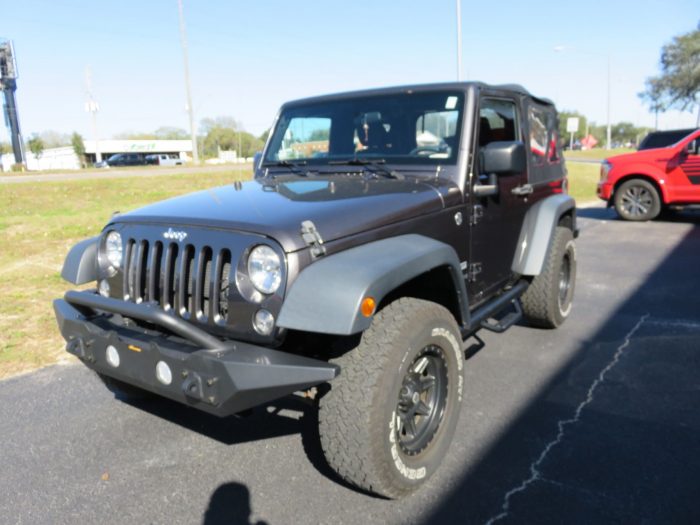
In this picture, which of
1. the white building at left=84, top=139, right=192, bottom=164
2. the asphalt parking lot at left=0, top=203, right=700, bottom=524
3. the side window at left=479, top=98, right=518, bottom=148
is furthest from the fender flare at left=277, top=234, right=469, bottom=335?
the white building at left=84, top=139, right=192, bottom=164

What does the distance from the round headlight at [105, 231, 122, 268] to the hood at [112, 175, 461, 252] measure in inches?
3.7

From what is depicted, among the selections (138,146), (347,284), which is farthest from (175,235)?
(138,146)

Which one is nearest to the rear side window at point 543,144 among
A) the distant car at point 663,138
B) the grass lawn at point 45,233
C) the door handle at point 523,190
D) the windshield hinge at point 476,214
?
the door handle at point 523,190

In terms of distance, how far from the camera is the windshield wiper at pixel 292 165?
3792 mm

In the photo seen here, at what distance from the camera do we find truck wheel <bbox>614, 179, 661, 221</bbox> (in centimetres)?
1100

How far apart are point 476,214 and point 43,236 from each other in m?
8.97

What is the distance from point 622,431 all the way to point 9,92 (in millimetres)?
58999

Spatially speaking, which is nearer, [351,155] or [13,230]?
[351,155]

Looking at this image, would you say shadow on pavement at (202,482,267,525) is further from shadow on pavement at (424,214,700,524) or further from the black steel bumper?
shadow on pavement at (424,214,700,524)

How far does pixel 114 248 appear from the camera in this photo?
9.94 feet

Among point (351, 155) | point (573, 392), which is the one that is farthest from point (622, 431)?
point (351, 155)

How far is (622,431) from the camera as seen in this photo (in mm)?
3201

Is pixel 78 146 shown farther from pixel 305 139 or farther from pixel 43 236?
pixel 305 139

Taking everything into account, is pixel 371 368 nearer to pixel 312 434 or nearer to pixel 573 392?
pixel 312 434
